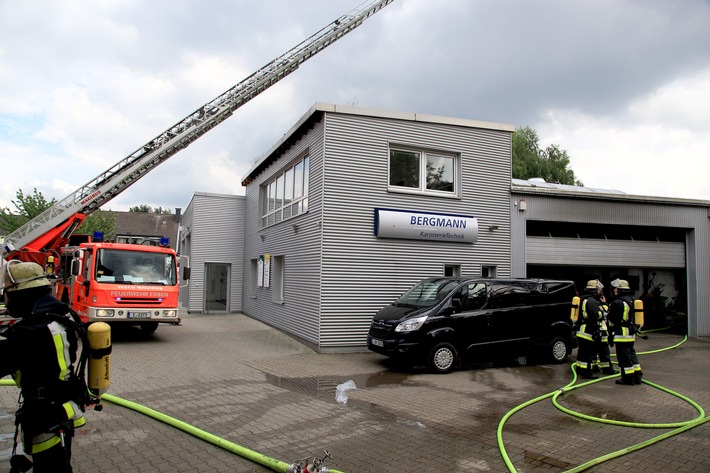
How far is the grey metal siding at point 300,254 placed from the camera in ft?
40.5

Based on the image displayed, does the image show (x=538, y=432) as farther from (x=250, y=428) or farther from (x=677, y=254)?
(x=677, y=254)

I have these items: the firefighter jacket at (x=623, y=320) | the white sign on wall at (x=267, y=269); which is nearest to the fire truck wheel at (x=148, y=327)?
the white sign on wall at (x=267, y=269)

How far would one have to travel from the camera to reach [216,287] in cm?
2136

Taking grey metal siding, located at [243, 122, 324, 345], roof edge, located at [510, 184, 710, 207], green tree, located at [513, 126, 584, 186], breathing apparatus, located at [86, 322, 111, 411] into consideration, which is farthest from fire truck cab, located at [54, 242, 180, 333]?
green tree, located at [513, 126, 584, 186]

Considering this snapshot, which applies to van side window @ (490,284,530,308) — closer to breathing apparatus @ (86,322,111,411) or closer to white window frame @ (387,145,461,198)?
white window frame @ (387,145,461,198)

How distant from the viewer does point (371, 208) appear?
41.2 ft

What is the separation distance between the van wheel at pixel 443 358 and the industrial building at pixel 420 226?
9.58 ft

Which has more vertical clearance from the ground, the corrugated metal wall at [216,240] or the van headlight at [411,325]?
the corrugated metal wall at [216,240]

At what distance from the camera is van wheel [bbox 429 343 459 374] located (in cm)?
955

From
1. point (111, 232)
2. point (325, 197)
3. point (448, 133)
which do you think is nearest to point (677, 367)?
point (448, 133)

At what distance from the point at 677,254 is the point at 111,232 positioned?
39128mm

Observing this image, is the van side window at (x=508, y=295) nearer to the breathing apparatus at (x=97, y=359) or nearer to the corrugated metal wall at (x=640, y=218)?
the corrugated metal wall at (x=640, y=218)

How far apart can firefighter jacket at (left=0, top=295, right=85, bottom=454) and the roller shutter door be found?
1331cm

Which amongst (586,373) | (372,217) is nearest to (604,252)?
(586,373)
